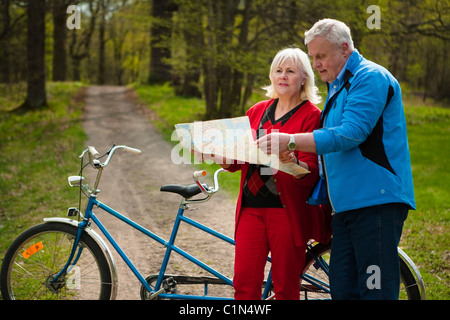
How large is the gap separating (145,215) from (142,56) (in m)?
38.0

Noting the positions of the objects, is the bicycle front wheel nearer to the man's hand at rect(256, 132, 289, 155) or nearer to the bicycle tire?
the bicycle tire

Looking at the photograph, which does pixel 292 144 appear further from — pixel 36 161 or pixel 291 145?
pixel 36 161

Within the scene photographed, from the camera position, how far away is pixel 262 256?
9.17 feet

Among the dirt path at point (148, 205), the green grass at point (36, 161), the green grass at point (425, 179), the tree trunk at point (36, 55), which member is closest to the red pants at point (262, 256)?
the dirt path at point (148, 205)

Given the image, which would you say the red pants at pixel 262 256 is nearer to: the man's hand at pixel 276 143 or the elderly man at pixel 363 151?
the elderly man at pixel 363 151

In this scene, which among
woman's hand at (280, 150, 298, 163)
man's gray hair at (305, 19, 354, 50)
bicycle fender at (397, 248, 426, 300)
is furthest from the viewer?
bicycle fender at (397, 248, 426, 300)

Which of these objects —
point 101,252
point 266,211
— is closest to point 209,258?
point 101,252

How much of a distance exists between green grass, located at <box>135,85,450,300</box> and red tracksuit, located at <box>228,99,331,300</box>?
6.70ft

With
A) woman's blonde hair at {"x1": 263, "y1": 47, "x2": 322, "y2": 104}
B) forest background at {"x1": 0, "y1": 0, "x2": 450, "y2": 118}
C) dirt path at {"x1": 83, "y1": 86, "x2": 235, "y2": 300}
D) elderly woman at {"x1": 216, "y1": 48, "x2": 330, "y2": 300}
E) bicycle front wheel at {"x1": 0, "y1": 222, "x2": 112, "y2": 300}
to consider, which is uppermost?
forest background at {"x1": 0, "y1": 0, "x2": 450, "y2": 118}

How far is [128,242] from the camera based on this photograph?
5.30 metres

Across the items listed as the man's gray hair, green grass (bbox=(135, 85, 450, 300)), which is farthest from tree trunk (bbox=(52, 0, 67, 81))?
the man's gray hair

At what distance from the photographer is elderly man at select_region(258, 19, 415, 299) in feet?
7.43

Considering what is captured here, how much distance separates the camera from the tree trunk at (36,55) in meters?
14.6
